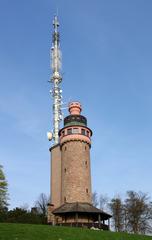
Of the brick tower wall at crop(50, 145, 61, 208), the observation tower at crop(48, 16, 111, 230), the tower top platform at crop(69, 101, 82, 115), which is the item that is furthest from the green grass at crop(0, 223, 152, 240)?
the tower top platform at crop(69, 101, 82, 115)

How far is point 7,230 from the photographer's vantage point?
27609 mm

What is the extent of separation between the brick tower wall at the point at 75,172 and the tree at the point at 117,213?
750 inches

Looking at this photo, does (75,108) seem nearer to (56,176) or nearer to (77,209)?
(56,176)

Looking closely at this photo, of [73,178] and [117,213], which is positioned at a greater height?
[73,178]

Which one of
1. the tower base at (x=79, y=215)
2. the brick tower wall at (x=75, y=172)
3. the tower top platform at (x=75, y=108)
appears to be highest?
the tower top platform at (x=75, y=108)

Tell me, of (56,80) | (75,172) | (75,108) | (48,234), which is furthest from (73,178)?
(56,80)

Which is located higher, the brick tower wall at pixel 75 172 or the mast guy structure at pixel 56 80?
the mast guy structure at pixel 56 80

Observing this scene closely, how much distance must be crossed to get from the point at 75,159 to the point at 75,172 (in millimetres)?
1615

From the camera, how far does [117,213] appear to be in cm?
6569

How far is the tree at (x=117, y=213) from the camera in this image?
64750 mm

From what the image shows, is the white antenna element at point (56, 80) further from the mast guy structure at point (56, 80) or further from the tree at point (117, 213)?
the tree at point (117, 213)

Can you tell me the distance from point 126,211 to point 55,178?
17.9 m

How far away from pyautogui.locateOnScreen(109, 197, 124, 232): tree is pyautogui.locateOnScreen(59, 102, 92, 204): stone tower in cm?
1906

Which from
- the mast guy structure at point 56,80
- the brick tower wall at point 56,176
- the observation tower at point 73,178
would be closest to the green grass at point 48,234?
the observation tower at point 73,178
